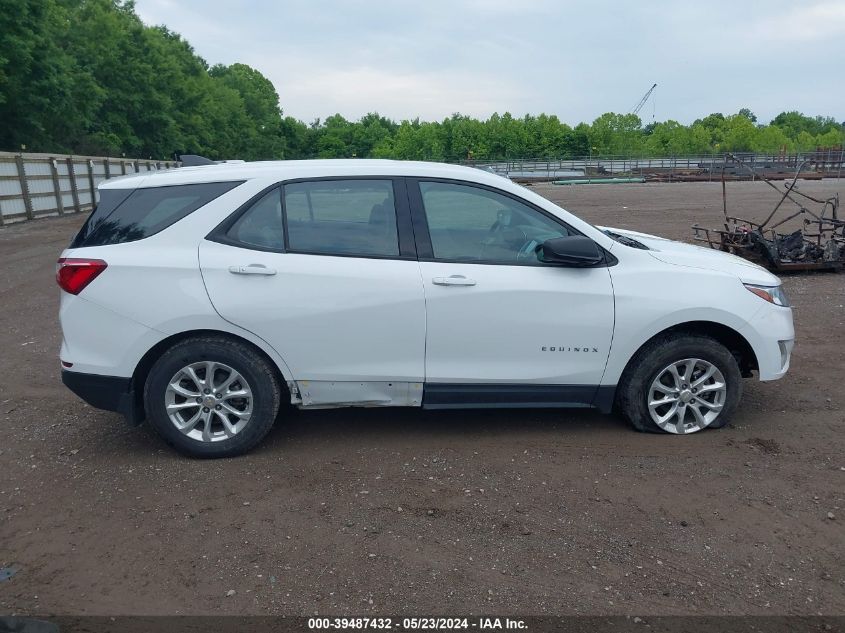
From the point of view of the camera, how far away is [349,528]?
368cm

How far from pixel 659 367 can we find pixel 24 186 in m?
23.0

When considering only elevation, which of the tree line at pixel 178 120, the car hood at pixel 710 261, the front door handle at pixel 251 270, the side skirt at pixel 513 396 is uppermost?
the tree line at pixel 178 120

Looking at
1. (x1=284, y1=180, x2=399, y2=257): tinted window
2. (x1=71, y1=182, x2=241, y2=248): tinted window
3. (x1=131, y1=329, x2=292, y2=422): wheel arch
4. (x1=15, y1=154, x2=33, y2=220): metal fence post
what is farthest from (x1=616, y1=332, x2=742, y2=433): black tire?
(x1=15, y1=154, x2=33, y2=220): metal fence post

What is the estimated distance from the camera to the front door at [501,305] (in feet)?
14.5

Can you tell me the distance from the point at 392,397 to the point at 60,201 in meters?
24.4

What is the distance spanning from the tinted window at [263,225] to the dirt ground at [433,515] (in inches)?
53.1

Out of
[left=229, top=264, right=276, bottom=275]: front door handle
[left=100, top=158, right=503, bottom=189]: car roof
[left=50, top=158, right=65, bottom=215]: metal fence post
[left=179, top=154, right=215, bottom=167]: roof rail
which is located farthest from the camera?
[left=50, top=158, right=65, bottom=215]: metal fence post

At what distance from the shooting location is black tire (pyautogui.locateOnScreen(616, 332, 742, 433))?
4.63 m

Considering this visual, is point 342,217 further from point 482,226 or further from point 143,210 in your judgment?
point 143,210

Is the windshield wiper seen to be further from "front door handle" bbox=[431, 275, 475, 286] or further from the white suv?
"front door handle" bbox=[431, 275, 475, 286]

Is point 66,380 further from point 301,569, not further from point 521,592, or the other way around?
point 521,592

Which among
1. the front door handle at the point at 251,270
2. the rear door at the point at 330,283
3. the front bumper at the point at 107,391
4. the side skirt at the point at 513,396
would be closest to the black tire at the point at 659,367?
the side skirt at the point at 513,396

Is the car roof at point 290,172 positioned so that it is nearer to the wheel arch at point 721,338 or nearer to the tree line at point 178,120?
the wheel arch at point 721,338

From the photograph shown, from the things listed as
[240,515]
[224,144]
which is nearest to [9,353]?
[240,515]
